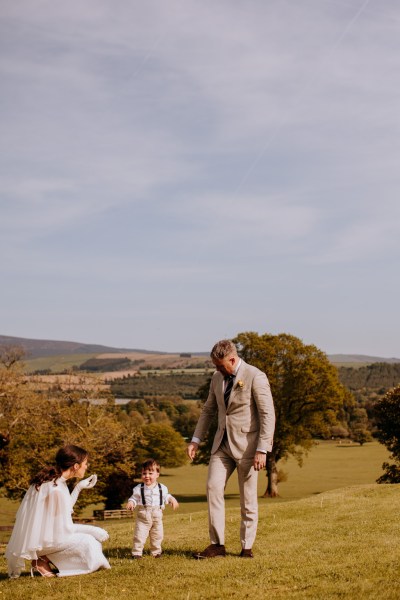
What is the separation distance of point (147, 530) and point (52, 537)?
212 cm

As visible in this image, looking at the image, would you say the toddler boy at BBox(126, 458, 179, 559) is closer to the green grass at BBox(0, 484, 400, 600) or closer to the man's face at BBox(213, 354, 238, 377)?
the green grass at BBox(0, 484, 400, 600)

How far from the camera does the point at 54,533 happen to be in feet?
34.9

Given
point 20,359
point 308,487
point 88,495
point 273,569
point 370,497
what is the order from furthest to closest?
point 308,487 → point 20,359 → point 88,495 → point 370,497 → point 273,569

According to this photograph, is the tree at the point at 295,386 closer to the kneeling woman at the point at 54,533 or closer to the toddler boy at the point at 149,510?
the toddler boy at the point at 149,510

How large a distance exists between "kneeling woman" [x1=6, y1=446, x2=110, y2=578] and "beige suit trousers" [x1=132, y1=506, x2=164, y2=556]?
1199 mm

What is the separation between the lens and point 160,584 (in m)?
9.77

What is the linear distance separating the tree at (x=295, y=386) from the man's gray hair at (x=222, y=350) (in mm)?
48516

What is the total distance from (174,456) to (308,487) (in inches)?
1242

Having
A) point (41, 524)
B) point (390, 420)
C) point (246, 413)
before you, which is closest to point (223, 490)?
point (246, 413)

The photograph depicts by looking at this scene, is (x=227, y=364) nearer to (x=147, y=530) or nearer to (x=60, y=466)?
(x=60, y=466)

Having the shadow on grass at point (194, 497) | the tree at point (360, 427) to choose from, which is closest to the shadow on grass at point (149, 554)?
the shadow on grass at point (194, 497)

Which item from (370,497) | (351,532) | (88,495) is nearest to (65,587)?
(351,532)

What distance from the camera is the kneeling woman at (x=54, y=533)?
1063cm

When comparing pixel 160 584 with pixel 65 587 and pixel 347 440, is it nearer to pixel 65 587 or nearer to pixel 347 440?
pixel 65 587
